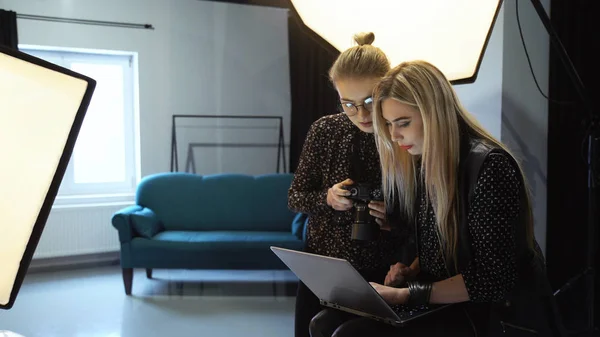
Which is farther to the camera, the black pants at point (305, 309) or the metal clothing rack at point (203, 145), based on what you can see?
the metal clothing rack at point (203, 145)

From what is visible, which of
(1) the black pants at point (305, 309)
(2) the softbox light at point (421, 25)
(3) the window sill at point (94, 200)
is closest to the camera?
(1) the black pants at point (305, 309)

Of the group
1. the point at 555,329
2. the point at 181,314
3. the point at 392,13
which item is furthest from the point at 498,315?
the point at 181,314

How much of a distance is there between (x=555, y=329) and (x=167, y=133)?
3920 mm

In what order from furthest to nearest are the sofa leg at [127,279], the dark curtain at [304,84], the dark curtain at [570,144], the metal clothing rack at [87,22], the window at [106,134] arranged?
the dark curtain at [304,84] < the window at [106,134] < the metal clothing rack at [87,22] < the sofa leg at [127,279] < the dark curtain at [570,144]

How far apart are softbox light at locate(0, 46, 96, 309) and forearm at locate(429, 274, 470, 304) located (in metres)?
0.76

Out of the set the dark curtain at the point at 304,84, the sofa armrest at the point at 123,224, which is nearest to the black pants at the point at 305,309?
the sofa armrest at the point at 123,224

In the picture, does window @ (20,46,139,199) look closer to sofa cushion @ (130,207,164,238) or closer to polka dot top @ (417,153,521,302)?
sofa cushion @ (130,207,164,238)

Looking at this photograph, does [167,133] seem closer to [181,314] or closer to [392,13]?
[181,314]

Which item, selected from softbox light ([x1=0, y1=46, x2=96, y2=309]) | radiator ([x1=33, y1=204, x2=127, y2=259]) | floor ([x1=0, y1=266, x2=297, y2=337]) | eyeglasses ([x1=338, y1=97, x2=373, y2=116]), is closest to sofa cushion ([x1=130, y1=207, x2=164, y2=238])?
floor ([x1=0, y1=266, x2=297, y2=337])

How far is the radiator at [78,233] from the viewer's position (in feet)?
13.5

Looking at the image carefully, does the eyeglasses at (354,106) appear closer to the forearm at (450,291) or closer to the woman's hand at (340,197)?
the woman's hand at (340,197)

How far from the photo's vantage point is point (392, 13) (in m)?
1.48

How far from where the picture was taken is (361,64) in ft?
4.08

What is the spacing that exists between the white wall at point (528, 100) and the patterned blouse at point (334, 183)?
1.16 metres
